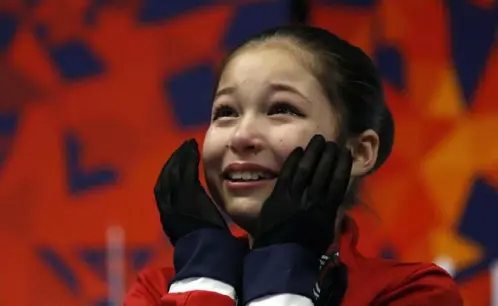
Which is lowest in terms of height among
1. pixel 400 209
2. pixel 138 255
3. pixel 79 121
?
pixel 138 255

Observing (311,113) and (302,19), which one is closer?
(311,113)

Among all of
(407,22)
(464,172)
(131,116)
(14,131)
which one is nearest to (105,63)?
(131,116)

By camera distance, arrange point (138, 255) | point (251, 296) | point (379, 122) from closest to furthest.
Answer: point (251, 296), point (379, 122), point (138, 255)

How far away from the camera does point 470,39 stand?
156 centimetres

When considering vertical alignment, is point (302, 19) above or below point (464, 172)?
above

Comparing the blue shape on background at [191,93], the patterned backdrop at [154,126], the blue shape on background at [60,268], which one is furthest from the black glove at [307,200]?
the blue shape on background at [60,268]

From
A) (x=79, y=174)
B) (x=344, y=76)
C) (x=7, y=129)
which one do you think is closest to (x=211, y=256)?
(x=344, y=76)

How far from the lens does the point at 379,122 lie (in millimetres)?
786

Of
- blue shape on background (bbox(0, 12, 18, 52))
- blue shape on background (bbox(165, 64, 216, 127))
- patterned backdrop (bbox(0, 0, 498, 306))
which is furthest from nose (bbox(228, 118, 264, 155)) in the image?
blue shape on background (bbox(0, 12, 18, 52))

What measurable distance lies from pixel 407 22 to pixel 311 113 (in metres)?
0.96

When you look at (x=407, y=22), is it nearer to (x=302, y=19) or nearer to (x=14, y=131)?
(x=302, y=19)

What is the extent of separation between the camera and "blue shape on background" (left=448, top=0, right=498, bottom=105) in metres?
1.54

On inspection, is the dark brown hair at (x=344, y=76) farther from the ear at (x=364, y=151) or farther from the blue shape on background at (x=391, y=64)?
the blue shape on background at (x=391, y=64)

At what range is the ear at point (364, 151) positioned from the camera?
2.45ft
